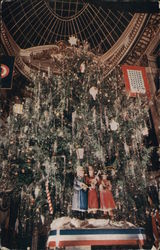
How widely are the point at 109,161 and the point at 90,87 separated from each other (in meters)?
2.77

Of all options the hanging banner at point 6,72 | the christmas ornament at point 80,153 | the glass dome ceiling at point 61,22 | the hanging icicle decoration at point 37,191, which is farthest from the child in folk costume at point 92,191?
the glass dome ceiling at point 61,22

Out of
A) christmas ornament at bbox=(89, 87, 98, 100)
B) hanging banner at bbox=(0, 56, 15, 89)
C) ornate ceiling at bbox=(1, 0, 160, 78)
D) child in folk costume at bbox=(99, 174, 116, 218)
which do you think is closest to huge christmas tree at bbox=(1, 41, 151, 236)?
christmas ornament at bbox=(89, 87, 98, 100)

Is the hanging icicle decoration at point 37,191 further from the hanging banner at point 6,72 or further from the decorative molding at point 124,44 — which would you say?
the decorative molding at point 124,44

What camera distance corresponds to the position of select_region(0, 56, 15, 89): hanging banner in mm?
6789

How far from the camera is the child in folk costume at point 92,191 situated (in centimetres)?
596

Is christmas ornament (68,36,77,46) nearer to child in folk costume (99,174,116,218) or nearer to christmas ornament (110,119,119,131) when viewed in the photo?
christmas ornament (110,119,119,131)

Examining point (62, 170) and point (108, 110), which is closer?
point (62, 170)

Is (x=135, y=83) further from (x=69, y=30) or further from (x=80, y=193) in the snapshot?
(x=69, y=30)

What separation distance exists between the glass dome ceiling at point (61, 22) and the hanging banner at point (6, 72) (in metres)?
3.75

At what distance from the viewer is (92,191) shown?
6.22 metres

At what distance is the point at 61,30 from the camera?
11039 mm

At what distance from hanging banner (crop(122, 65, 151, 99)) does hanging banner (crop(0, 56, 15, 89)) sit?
4.06 meters

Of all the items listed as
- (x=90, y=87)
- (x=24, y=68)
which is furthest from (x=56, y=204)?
(x=24, y=68)

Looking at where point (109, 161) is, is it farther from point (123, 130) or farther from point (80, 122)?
point (80, 122)
